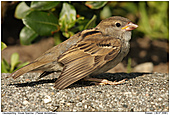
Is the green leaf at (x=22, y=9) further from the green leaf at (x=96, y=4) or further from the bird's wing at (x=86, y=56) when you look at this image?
the bird's wing at (x=86, y=56)

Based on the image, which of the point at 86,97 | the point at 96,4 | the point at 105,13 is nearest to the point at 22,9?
the point at 96,4

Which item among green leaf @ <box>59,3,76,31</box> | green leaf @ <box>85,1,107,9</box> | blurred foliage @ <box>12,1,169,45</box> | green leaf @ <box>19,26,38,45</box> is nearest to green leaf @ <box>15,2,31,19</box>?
blurred foliage @ <box>12,1,169,45</box>

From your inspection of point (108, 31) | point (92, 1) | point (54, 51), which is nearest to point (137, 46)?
point (92, 1)

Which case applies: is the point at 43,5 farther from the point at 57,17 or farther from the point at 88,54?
the point at 88,54

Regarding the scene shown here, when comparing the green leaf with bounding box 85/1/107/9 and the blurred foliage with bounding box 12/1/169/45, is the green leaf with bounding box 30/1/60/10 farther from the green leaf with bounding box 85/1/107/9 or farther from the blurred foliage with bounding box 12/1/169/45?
the green leaf with bounding box 85/1/107/9

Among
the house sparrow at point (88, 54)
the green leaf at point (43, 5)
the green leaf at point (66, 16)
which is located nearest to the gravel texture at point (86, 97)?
the house sparrow at point (88, 54)

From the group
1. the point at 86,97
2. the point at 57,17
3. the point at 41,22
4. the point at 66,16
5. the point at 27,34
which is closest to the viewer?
the point at 86,97
